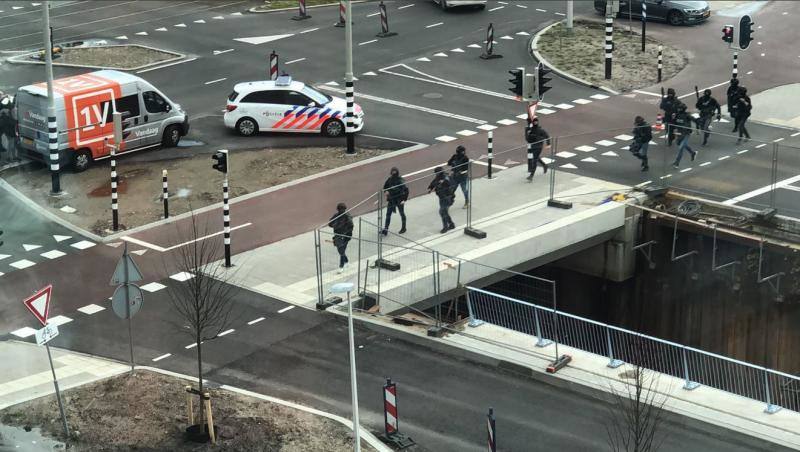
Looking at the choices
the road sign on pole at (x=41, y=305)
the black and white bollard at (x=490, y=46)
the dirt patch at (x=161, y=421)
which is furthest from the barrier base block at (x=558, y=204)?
the black and white bollard at (x=490, y=46)

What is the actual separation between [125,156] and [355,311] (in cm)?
1233

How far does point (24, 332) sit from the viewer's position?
2623cm

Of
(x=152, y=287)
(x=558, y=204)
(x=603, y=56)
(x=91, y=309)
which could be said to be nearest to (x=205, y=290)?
(x=152, y=287)

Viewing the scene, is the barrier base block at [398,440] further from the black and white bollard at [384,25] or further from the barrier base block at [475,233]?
the black and white bollard at [384,25]

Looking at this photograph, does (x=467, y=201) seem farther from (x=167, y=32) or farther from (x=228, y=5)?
(x=228, y=5)

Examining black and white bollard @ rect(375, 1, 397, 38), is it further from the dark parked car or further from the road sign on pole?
the road sign on pole

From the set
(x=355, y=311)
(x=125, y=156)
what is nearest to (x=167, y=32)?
(x=125, y=156)

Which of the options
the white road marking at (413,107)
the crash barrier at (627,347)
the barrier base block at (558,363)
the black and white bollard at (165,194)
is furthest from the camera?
the white road marking at (413,107)

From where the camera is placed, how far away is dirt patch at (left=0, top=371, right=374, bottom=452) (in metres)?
21.6

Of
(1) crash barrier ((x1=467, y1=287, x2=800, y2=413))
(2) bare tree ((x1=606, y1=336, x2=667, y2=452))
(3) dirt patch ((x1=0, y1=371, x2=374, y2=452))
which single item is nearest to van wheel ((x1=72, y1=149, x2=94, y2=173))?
(3) dirt patch ((x1=0, y1=371, x2=374, y2=452))

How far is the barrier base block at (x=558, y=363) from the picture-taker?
24172 mm

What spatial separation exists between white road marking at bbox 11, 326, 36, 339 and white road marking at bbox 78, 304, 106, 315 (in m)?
1.16

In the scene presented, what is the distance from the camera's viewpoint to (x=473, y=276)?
1122 inches

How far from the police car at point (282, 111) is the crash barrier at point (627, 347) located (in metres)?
13.0
